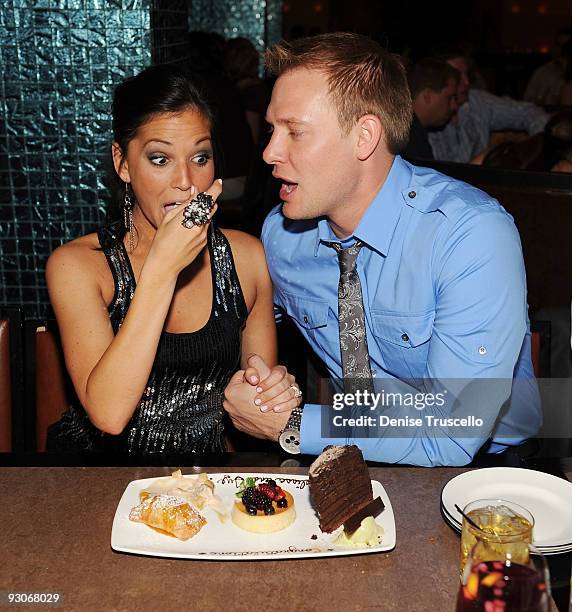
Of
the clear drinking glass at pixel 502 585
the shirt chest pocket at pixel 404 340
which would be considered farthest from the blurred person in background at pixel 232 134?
the clear drinking glass at pixel 502 585

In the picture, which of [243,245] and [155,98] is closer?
[155,98]

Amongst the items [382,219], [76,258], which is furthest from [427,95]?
[76,258]

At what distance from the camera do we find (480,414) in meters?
A: 1.73

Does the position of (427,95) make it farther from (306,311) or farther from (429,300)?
(429,300)

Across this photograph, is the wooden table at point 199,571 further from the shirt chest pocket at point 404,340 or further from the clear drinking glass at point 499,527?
the shirt chest pocket at point 404,340

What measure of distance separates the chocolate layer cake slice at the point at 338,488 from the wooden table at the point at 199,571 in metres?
0.08

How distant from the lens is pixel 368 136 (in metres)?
1.99

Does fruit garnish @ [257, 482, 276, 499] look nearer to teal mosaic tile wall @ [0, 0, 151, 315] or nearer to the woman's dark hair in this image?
the woman's dark hair

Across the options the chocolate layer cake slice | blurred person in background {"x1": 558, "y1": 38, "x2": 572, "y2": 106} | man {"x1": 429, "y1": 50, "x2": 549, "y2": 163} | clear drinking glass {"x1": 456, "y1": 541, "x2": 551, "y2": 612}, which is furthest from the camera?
blurred person in background {"x1": 558, "y1": 38, "x2": 572, "y2": 106}

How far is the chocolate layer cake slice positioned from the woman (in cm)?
52

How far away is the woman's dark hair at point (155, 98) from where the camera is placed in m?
1.97

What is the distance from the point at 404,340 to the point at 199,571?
905 millimetres

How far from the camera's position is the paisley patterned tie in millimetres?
1996

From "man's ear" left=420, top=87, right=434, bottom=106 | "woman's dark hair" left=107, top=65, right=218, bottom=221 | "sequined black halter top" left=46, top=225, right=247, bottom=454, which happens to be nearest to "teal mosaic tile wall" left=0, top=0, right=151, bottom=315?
"woman's dark hair" left=107, top=65, right=218, bottom=221
